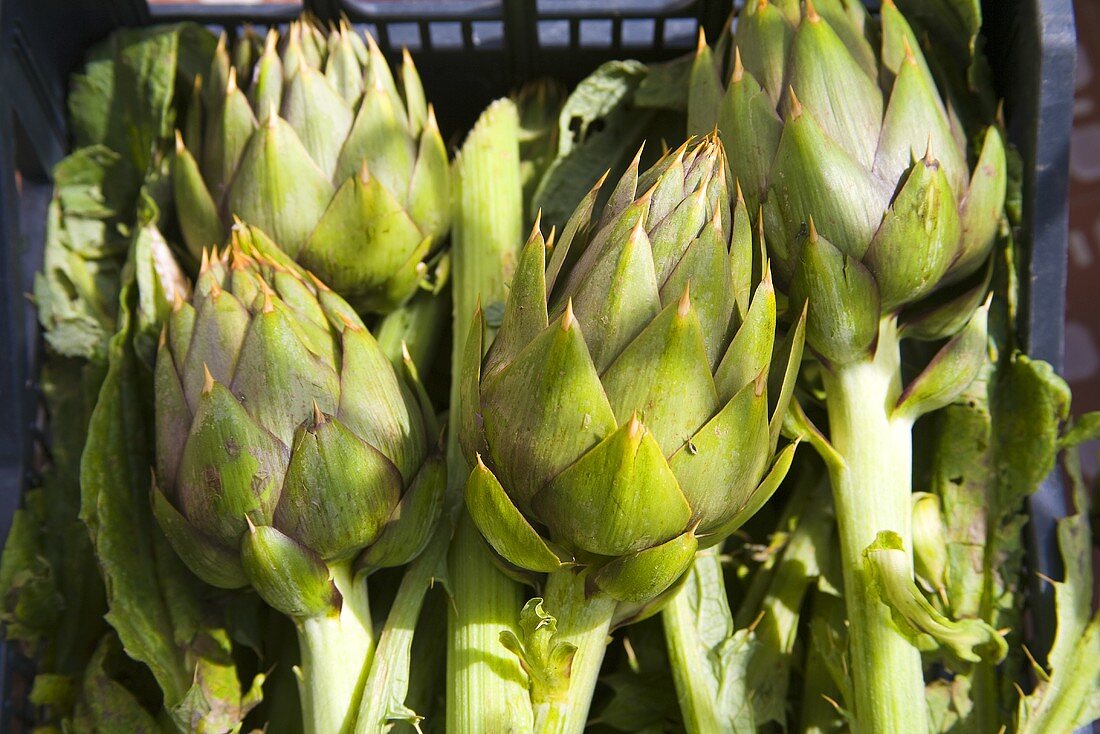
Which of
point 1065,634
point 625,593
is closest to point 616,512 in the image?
point 625,593

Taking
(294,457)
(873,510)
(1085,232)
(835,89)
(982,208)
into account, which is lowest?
(1085,232)

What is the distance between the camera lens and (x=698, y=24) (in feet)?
4.00

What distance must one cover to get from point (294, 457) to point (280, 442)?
23 millimetres

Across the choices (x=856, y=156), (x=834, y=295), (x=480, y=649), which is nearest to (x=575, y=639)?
(x=480, y=649)

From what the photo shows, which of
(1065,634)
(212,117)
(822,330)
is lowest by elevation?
(1065,634)

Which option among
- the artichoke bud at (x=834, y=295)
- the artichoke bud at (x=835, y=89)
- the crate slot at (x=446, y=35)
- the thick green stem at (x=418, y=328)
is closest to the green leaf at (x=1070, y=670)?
the artichoke bud at (x=834, y=295)

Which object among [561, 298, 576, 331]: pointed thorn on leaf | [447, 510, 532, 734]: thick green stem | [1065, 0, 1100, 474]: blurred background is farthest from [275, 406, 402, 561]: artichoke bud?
[1065, 0, 1100, 474]: blurred background

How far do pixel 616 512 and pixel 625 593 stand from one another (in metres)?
0.10

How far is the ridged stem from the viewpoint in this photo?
2.81 feet

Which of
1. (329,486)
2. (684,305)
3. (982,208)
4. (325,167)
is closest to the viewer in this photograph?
(684,305)

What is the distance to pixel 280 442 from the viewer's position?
84 centimetres

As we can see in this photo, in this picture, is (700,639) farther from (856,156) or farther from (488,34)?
(488,34)

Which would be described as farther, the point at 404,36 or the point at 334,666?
the point at 404,36

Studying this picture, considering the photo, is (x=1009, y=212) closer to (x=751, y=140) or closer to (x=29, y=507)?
(x=751, y=140)
